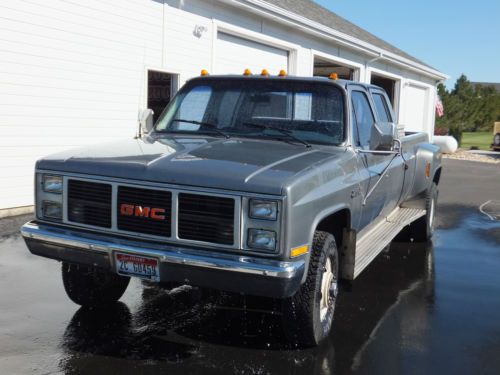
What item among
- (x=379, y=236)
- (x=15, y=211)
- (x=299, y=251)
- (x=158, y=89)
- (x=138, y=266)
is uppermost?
(x=158, y=89)

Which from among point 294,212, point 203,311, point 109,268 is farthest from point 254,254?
point 203,311

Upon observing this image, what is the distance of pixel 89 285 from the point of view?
4.71 meters

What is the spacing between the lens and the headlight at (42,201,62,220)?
4133 mm

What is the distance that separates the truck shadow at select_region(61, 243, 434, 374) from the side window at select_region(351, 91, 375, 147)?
1.47m

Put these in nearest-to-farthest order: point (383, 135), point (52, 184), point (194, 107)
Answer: point (52, 184), point (383, 135), point (194, 107)

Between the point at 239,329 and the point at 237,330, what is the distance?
1.1 inches

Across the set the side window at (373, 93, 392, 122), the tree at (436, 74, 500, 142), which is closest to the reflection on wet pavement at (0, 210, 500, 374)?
the side window at (373, 93, 392, 122)

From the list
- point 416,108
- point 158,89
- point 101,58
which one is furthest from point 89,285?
point 416,108

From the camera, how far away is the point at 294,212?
140 inches

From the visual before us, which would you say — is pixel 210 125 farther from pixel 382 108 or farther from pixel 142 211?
pixel 382 108

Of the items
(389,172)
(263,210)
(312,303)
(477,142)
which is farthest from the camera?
(477,142)

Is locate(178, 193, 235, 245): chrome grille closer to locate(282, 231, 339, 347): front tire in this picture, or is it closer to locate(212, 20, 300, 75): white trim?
locate(282, 231, 339, 347): front tire

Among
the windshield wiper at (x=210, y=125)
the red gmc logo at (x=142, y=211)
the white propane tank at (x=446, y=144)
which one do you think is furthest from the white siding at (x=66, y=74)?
the white propane tank at (x=446, y=144)

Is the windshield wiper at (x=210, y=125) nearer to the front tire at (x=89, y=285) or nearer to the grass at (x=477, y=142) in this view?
the front tire at (x=89, y=285)
